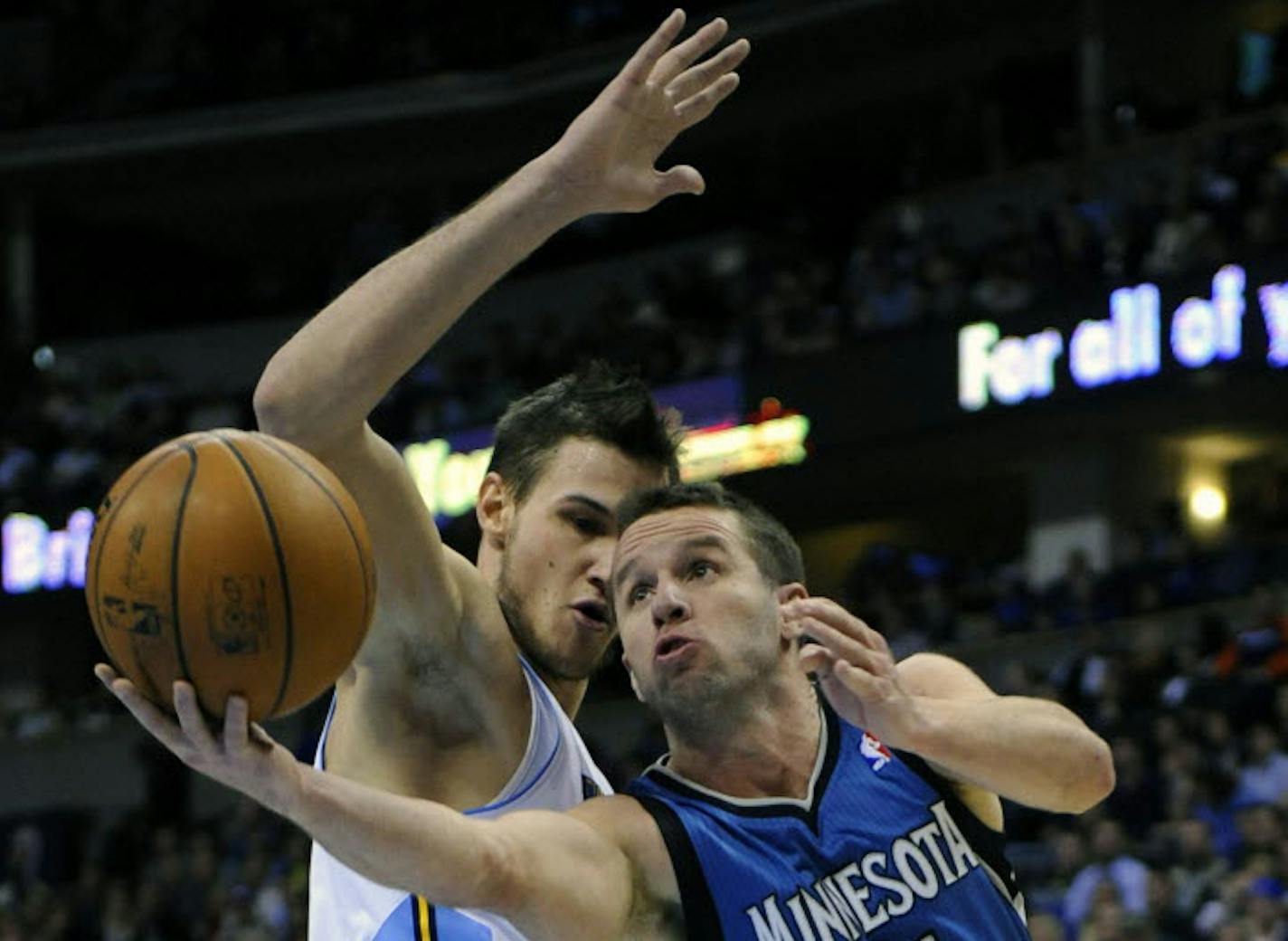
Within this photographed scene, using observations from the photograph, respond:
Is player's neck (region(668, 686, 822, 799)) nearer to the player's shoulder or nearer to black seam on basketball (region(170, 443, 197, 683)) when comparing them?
the player's shoulder

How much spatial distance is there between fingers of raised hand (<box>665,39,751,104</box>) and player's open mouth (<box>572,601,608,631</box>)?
102cm

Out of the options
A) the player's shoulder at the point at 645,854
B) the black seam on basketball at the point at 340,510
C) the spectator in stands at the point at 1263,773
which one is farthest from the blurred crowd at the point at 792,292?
the black seam on basketball at the point at 340,510

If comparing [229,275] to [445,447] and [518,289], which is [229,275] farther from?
[445,447]

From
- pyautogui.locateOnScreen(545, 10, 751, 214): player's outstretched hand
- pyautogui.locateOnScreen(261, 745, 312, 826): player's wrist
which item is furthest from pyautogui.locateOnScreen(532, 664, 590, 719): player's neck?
pyautogui.locateOnScreen(261, 745, 312, 826): player's wrist

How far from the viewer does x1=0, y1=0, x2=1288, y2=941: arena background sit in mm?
17000

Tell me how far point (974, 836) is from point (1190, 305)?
14547 mm

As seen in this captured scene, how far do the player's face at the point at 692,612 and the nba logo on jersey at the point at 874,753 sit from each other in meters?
0.25

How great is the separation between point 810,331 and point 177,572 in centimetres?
1829

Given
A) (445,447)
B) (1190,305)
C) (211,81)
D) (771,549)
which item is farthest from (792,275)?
(771,549)

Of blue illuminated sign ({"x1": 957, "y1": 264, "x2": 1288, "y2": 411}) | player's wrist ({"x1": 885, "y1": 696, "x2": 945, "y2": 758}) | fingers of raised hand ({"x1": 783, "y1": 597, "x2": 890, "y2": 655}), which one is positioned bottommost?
player's wrist ({"x1": 885, "y1": 696, "x2": 945, "y2": 758})

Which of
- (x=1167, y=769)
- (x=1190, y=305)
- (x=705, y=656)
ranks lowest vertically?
(x=705, y=656)

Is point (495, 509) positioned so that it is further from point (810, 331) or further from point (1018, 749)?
point (810, 331)

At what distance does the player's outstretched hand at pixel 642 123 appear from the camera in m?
4.20

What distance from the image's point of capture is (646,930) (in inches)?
162
